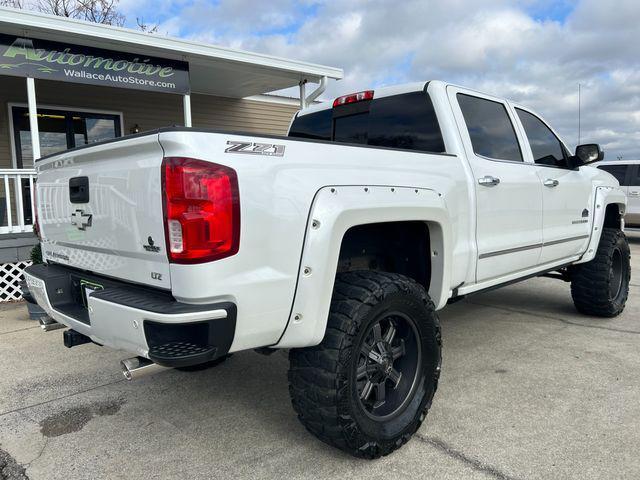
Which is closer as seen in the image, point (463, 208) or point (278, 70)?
point (463, 208)

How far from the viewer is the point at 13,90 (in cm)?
955

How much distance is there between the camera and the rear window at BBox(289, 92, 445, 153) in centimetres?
351

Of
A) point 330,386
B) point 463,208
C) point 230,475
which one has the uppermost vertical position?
point 463,208

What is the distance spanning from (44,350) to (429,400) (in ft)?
11.8

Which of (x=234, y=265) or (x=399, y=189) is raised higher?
(x=399, y=189)

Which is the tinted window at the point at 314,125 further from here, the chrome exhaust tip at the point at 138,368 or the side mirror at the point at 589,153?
the chrome exhaust tip at the point at 138,368

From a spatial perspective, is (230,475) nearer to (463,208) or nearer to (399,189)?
(399,189)

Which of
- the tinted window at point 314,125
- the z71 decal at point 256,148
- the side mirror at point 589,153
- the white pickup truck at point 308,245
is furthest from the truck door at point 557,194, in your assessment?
the z71 decal at point 256,148

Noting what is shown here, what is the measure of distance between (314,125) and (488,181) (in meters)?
1.68


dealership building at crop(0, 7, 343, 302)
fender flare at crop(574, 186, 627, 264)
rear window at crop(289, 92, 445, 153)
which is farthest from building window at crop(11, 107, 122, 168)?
fender flare at crop(574, 186, 627, 264)

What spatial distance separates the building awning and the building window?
82.9 inches

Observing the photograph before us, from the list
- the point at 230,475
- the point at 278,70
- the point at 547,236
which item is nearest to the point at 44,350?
the point at 230,475

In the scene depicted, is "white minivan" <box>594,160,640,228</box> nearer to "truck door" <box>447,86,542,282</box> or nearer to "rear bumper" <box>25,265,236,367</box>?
"truck door" <box>447,86,542,282</box>

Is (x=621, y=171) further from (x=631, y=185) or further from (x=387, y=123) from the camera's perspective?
(x=387, y=123)
